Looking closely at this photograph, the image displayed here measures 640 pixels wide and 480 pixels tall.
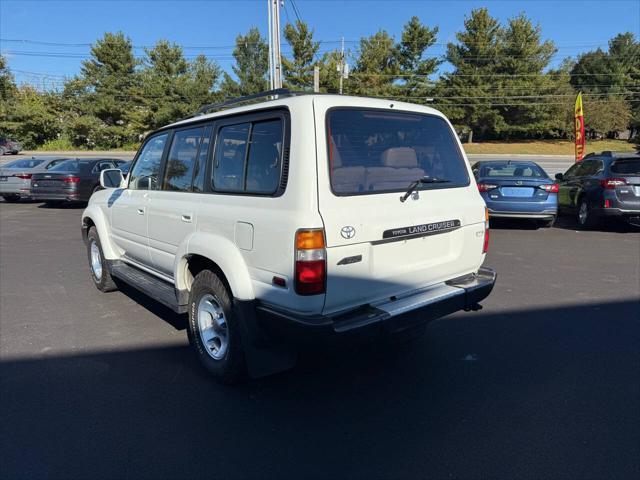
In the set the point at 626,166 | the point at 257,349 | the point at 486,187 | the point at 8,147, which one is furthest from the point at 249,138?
the point at 8,147

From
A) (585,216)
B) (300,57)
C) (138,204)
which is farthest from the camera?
(300,57)

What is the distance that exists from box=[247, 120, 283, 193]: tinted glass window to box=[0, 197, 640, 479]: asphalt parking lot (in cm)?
119

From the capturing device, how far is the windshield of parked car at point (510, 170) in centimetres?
1023

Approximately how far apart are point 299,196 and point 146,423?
1732 millimetres

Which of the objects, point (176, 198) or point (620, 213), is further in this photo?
point (620, 213)

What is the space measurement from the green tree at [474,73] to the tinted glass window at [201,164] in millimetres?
53006

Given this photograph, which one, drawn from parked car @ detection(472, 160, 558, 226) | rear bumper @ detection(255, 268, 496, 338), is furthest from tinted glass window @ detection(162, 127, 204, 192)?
parked car @ detection(472, 160, 558, 226)

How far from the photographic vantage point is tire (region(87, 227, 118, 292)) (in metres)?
5.52

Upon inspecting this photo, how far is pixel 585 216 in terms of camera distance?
9992 mm

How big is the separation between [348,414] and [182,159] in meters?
2.44

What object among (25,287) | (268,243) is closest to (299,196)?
(268,243)

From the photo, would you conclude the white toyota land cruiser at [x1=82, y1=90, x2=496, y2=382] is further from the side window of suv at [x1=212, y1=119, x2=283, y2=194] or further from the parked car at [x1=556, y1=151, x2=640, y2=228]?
the parked car at [x1=556, y1=151, x2=640, y2=228]

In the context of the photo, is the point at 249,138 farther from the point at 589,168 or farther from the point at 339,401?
the point at 589,168

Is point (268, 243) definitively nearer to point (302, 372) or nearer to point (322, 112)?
point (322, 112)
